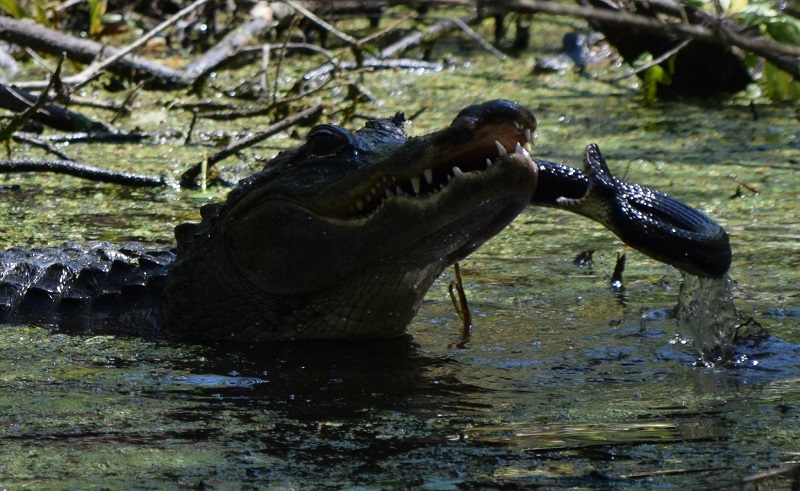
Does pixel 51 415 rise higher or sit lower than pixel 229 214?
lower

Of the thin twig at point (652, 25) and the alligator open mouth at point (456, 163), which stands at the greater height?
the thin twig at point (652, 25)

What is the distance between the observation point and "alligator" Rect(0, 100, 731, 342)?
3348 mm

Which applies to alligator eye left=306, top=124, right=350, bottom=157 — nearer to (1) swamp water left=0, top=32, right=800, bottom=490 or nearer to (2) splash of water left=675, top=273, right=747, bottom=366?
(1) swamp water left=0, top=32, right=800, bottom=490

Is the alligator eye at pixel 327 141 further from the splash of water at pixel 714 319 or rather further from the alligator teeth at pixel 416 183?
the splash of water at pixel 714 319

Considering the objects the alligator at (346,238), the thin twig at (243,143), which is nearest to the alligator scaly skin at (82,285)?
the alligator at (346,238)

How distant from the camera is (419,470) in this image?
2.46 meters

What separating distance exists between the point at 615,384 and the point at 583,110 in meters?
4.68

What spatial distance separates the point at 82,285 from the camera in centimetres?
433

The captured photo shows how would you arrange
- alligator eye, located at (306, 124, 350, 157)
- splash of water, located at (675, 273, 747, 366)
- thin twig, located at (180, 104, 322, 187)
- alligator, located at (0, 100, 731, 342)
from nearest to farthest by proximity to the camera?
alligator, located at (0, 100, 731, 342) < splash of water, located at (675, 273, 747, 366) < alligator eye, located at (306, 124, 350, 157) < thin twig, located at (180, 104, 322, 187)

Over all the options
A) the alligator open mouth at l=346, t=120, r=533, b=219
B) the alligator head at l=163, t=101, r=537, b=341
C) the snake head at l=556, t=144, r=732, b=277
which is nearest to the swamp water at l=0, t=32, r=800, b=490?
the alligator head at l=163, t=101, r=537, b=341

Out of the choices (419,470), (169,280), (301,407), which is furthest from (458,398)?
(169,280)

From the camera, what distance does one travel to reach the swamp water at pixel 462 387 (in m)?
2.47

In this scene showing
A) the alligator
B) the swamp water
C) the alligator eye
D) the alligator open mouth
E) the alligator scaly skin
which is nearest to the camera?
the swamp water

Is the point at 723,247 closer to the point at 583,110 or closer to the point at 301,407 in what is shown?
the point at 301,407
